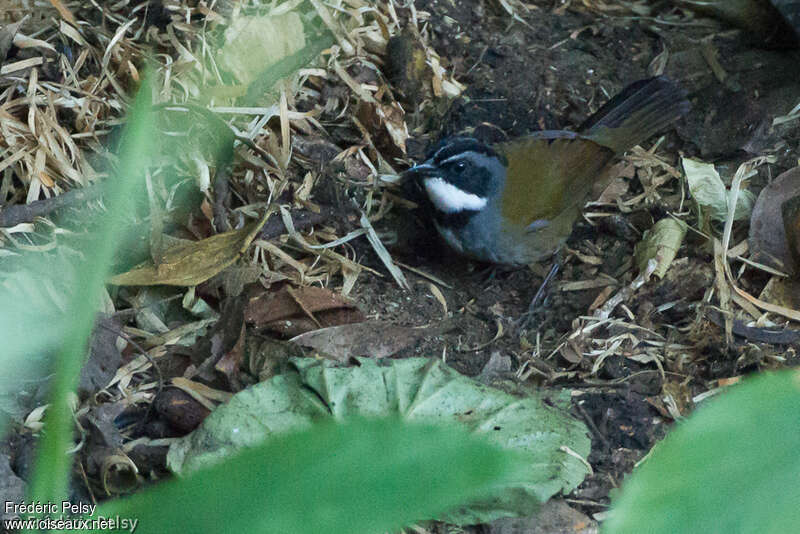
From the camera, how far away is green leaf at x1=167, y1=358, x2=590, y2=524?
2877mm

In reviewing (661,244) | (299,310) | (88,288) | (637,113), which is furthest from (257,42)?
(88,288)

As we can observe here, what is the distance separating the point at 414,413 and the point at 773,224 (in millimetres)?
2436

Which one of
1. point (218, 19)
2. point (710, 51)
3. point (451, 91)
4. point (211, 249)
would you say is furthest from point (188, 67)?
point (710, 51)

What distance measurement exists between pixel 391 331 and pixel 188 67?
6.10 feet

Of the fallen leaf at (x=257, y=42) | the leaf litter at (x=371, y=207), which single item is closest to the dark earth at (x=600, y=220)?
the leaf litter at (x=371, y=207)

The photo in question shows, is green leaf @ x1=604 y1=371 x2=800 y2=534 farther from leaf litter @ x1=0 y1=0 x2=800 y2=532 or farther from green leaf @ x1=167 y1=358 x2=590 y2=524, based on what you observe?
leaf litter @ x1=0 y1=0 x2=800 y2=532

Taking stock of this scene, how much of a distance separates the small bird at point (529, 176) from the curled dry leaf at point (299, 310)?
0.95 m

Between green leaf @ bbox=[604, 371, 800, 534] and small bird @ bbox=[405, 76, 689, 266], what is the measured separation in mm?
3999

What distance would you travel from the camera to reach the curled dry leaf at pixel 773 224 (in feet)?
14.0

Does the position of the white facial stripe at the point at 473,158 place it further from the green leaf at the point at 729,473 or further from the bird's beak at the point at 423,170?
the green leaf at the point at 729,473

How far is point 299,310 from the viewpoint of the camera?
3.80m

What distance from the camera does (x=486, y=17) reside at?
220 inches

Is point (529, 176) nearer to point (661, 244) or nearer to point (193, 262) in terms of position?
point (661, 244)

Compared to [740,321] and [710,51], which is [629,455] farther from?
[710,51]
